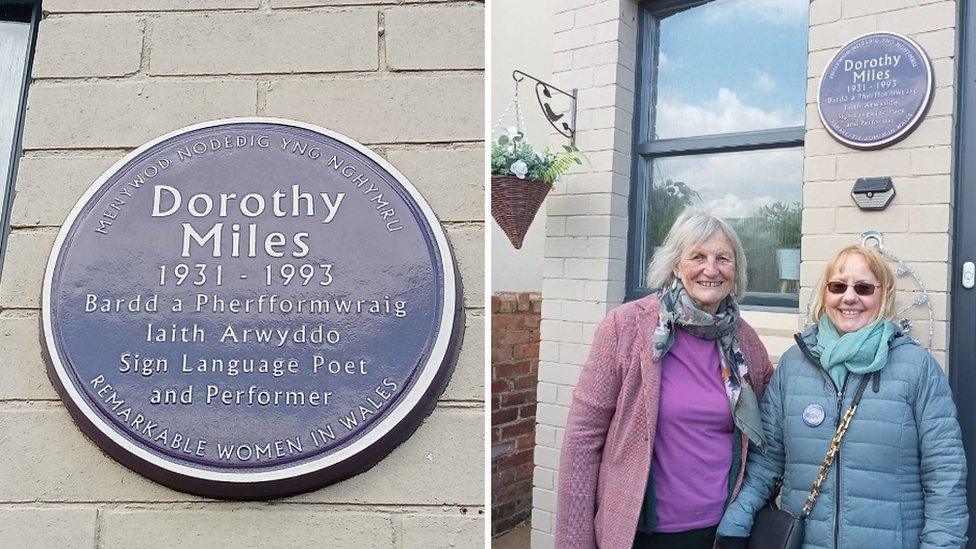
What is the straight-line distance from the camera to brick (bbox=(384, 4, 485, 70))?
187 centimetres

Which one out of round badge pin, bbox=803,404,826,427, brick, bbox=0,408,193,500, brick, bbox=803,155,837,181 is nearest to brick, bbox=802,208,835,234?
brick, bbox=803,155,837,181

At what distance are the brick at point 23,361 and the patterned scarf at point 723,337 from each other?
1616 mm

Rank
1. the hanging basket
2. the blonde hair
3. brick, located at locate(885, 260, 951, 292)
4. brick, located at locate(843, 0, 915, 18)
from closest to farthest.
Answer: the blonde hair < brick, located at locate(885, 260, 951, 292) < brick, located at locate(843, 0, 915, 18) < the hanging basket

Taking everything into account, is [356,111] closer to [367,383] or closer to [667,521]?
[367,383]

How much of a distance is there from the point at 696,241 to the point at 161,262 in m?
1.53

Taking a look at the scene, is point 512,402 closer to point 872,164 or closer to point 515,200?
point 515,200

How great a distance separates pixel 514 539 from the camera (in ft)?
15.5

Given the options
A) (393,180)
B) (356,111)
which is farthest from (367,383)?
(356,111)

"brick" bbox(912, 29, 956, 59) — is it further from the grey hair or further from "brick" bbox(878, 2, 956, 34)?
the grey hair

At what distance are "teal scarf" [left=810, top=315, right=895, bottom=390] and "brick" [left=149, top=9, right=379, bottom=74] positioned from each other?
1.52m

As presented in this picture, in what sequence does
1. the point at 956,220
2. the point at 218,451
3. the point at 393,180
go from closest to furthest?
Result: the point at 218,451 < the point at 393,180 < the point at 956,220

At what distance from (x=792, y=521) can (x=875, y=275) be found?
78cm

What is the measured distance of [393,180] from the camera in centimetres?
180

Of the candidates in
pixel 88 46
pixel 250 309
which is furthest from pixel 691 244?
pixel 88 46
